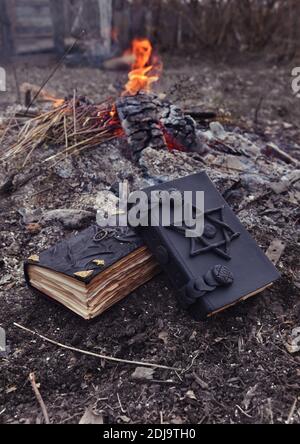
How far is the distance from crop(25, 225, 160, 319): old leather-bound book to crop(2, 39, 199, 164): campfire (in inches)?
51.3

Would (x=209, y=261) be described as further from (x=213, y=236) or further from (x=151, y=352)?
(x=151, y=352)

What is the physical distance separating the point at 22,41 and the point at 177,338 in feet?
22.9

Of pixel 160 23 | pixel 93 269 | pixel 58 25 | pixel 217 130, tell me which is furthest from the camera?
pixel 160 23

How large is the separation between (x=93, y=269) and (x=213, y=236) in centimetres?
81

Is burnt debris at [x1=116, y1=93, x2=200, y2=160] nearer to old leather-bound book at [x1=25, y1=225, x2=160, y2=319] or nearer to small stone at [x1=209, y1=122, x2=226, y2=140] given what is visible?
small stone at [x1=209, y1=122, x2=226, y2=140]

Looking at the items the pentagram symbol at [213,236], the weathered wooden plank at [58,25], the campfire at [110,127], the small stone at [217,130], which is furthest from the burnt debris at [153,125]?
the weathered wooden plank at [58,25]

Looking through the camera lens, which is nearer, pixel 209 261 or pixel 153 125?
pixel 209 261

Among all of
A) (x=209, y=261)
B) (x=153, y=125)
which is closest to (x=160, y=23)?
(x=153, y=125)

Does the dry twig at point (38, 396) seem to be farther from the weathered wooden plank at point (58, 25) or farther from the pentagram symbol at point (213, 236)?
the weathered wooden plank at point (58, 25)

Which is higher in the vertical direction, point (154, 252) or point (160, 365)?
point (154, 252)

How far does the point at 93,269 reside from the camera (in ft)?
9.45
